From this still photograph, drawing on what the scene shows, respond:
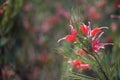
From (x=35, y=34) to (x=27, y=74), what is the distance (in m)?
0.99

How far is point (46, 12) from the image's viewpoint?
4.75 m

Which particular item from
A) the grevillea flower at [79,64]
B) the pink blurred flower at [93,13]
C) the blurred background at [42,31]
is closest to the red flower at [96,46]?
the grevillea flower at [79,64]

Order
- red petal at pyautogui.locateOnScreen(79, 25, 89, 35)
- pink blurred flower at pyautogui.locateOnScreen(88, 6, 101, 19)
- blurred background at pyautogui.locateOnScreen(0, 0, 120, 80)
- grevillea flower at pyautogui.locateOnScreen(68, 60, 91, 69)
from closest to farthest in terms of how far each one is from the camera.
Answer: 1. red petal at pyautogui.locateOnScreen(79, 25, 89, 35)
2. grevillea flower at pyautogui.locateOnScreen(68, 60, 91, 69)
3. blurred background at pyautogui.locateOnScreen(0, 0, 120, 80)
4. pink blurred flower at pyautogui.locateOnScreen(88, 6, 101, 19)

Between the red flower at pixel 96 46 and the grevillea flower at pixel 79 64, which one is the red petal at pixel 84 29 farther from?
the grevillea flower at pixel 79 64

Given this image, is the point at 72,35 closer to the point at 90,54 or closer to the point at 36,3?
the point at 90,54

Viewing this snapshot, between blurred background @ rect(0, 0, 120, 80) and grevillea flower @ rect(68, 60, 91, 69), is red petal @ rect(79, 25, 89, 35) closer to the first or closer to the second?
grevillea flower @ rect(68, 60, 91, 69)

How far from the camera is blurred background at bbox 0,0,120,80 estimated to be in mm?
2927

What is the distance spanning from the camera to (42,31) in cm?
437

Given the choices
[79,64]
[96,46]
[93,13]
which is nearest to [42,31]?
[93,13]

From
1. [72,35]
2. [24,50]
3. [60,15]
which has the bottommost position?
[72,35]

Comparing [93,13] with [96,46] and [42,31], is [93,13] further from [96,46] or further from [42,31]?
[96,46]

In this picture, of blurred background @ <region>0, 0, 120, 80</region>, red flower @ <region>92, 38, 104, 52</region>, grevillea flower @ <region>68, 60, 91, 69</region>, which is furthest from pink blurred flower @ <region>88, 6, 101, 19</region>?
red flower @ <region>92, 38, 104, 52</region>

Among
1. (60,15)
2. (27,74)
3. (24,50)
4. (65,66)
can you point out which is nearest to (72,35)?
(65,66)

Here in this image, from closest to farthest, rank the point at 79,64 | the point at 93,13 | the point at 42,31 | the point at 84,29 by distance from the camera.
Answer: the point at 84,29, the point at 79,64, the point at 93,13, the point at 42,31
